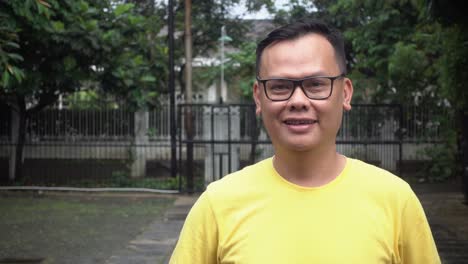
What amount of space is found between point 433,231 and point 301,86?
797 centimetres

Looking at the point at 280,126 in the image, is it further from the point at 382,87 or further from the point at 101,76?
the point at 382,87

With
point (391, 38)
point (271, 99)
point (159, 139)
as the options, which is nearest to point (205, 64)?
point (159, 139)

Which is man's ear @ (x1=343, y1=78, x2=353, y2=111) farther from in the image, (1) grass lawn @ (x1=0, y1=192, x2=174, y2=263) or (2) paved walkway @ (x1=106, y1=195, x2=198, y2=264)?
(1) grass lawn @ (x1=0, y1=192, x2=174, y2=263)

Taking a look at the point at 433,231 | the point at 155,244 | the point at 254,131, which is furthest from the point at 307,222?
the point at 254,131

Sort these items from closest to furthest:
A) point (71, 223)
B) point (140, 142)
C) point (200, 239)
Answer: point (200, 239), point (71, 223), point (140, 142)

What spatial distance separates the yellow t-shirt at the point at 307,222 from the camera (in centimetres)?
165

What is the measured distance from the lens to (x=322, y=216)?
5.49 feet

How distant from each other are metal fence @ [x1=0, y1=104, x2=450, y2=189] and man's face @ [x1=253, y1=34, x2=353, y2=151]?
11.3 metres

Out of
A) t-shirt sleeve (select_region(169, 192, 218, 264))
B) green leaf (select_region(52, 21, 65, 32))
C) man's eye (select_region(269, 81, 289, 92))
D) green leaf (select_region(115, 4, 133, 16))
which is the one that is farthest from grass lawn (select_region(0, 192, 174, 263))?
man's eye (select_region(269, 81, 289, 92))

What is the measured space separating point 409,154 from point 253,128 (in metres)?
3.88

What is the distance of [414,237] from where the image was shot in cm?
174

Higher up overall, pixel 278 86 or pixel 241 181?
pixel 278 86

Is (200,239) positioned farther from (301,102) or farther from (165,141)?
(165,141)

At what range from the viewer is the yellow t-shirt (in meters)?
1.65
